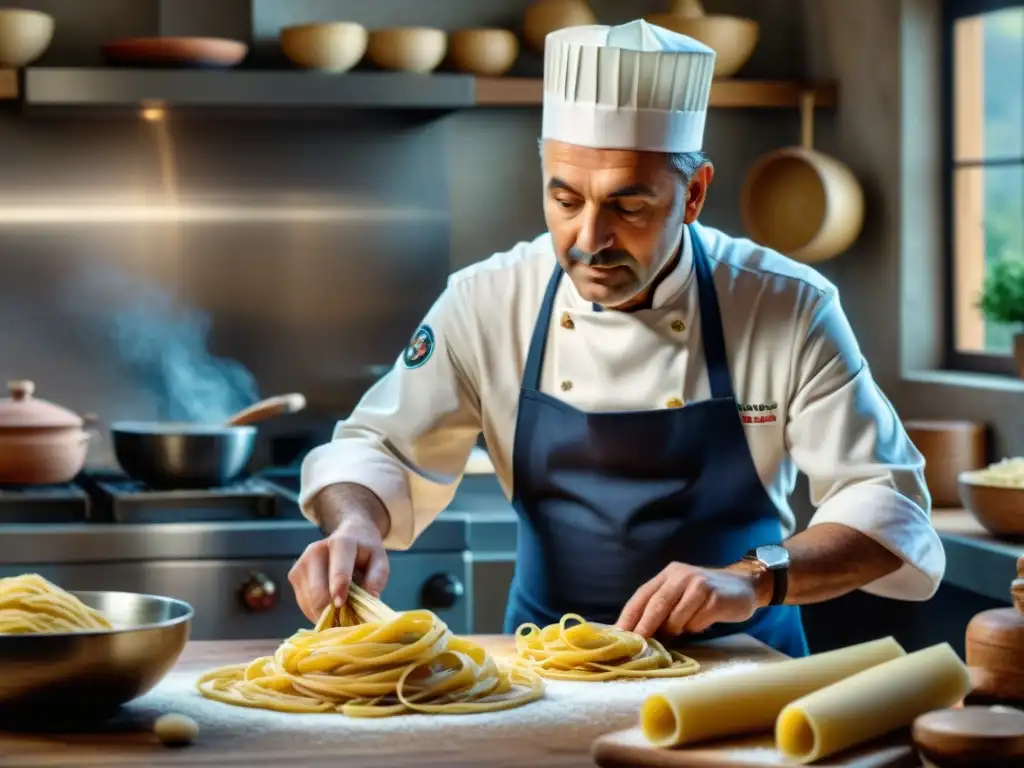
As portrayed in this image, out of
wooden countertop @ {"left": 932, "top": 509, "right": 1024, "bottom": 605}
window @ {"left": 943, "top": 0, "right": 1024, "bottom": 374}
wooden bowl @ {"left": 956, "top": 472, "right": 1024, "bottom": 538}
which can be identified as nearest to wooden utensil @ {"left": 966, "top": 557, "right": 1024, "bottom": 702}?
wooden countertop @ {"left": 932, "top": 509, "right": 1024, "bottom": 605}

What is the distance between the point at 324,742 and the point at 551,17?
2.91 metres

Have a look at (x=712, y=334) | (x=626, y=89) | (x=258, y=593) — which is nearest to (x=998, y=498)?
(x=712, y=334)

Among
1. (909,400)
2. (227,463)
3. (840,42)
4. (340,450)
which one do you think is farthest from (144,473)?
(840,42)

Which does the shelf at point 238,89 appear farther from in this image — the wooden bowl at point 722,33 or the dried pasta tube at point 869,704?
the dried pasta tube at point 869,704

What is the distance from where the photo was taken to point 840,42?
4.50m

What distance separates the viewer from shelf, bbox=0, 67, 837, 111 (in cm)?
384

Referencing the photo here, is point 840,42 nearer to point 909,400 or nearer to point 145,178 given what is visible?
point 909,400

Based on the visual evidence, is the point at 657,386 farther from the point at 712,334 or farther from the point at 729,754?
the point at 729,754

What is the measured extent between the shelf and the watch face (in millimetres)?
2008

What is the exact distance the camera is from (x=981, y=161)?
4.16 meters

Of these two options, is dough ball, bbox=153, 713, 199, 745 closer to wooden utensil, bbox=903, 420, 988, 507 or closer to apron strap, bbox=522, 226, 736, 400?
apron strap, bbox=522, 226, 736, 400

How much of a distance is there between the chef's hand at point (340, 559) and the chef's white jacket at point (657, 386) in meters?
0.08

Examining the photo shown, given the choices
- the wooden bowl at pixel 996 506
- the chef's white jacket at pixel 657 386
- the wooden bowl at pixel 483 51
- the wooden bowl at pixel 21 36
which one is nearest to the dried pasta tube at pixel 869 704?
the chef's white jacket at pixel 657 386

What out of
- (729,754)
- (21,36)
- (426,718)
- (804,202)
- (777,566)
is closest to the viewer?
(729,754)
